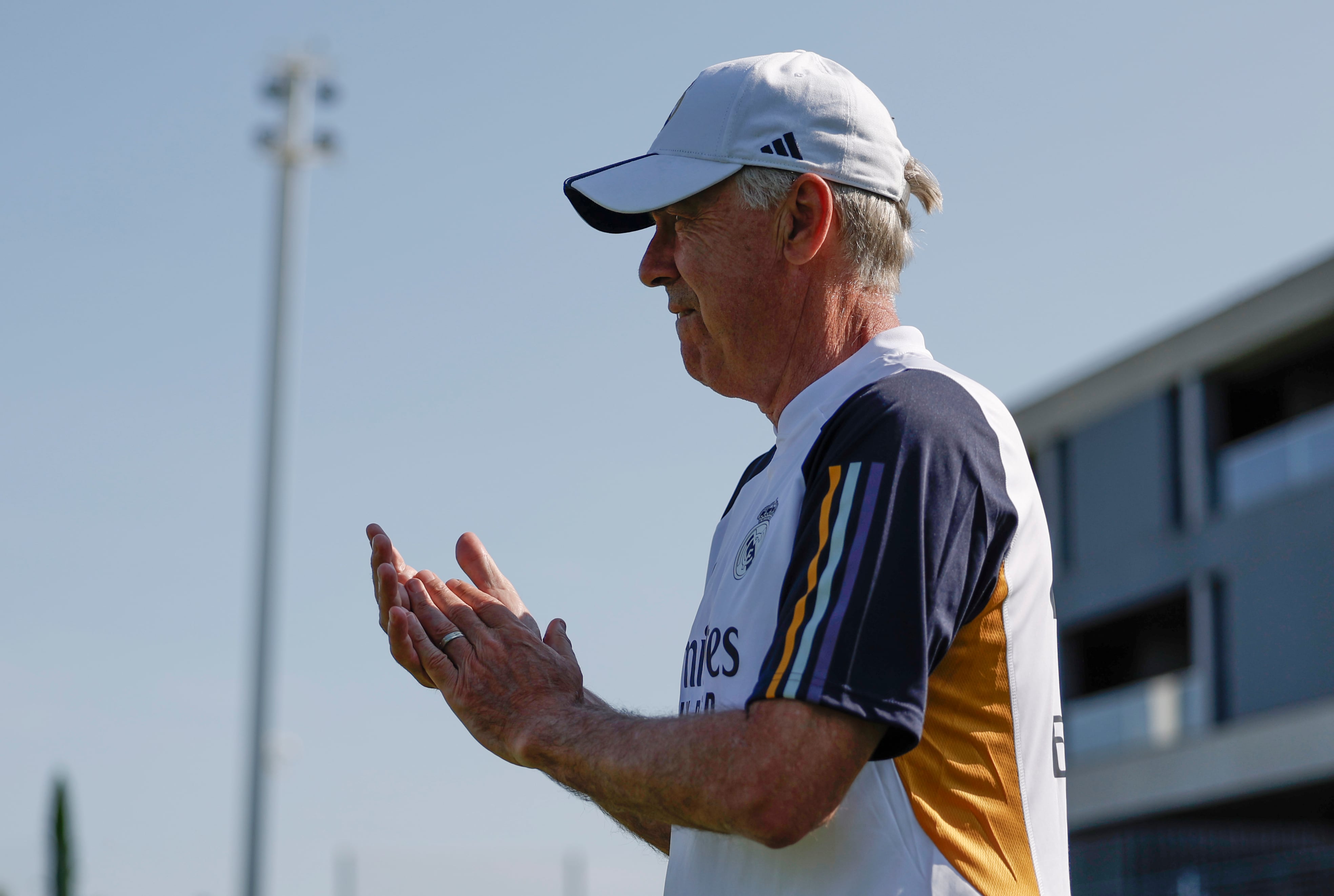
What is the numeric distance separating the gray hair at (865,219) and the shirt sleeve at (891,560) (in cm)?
53

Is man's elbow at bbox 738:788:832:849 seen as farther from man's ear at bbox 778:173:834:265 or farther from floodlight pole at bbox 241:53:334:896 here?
floodlight pole at bbox 241:53:334:896

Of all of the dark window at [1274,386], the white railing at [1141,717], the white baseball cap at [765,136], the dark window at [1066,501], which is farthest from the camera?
the dark window at [1066,501]

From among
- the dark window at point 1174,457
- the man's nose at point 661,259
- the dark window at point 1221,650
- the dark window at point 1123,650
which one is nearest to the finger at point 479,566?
the man's nose at point 661,259

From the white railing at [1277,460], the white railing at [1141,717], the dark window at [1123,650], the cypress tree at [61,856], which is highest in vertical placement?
the white railing at [1277,460]

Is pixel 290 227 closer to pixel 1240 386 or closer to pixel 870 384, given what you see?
pixel 1240 386

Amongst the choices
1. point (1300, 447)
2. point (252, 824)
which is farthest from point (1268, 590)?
point (252, 824)

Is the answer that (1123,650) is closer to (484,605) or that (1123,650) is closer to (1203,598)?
(1203,598)

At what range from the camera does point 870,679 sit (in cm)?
183

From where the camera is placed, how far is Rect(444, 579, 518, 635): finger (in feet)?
7.89

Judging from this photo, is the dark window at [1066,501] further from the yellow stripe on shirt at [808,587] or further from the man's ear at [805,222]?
the yellow stripe on shirt at [808,587]

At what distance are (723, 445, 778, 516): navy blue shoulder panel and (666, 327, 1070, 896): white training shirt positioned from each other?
0.46m

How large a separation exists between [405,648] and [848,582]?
87cm

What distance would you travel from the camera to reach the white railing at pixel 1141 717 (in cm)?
2327

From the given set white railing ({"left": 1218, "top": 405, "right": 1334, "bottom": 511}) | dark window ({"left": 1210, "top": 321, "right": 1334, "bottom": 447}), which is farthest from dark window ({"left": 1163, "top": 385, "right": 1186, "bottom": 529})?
white railing ({"left": 1218, "top": 405, "right": 1334, "bottom": 511})
